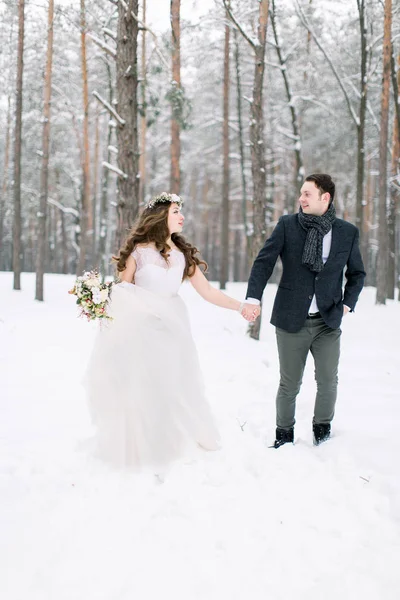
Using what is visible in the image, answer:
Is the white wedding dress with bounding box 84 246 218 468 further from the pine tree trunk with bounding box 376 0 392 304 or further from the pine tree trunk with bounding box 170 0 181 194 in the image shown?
the pine tree trunk with bounding box 376 0 392 304

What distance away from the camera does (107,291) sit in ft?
13.4

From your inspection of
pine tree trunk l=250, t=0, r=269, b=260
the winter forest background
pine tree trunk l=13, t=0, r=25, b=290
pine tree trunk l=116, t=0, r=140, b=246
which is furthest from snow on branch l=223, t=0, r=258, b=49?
pine tree trunk l=13, t=0, r=25, b=290

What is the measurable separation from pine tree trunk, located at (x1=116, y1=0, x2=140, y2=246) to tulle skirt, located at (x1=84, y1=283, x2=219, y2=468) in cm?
342

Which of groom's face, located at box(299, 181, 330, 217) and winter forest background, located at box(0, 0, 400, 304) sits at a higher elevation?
winter forest background, located at box(0, 0, 400, 304)

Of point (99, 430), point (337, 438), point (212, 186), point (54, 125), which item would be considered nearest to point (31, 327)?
point (99, 430)

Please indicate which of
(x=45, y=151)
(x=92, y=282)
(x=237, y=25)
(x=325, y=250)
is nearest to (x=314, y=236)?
(x=325, y=250)

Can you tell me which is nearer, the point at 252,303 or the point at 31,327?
the point at 252,303

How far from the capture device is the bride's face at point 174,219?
4.32 m

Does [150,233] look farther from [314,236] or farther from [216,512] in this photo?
[216,512]

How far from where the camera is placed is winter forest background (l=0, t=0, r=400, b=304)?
30.3 ft

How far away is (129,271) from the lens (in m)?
4.29

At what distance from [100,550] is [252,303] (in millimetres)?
2330

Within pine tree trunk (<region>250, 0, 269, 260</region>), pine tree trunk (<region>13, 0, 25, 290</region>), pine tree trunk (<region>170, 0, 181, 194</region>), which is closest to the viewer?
pine tree trunk (<region>170, 0, 181, 194</region>)

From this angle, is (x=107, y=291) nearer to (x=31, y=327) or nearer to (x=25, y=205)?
(x=31, y=327)
